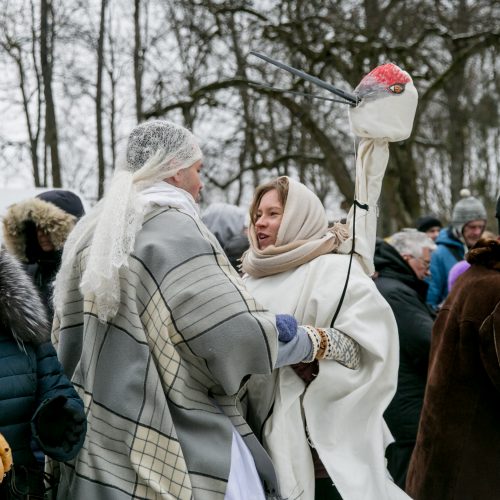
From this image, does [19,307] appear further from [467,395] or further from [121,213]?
[467,395]

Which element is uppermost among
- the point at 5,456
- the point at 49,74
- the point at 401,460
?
the point at 49,74

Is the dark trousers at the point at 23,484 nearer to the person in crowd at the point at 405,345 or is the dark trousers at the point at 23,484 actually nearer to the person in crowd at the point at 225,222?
the person in crowd at the point at 405,345

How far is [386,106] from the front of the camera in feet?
8.90

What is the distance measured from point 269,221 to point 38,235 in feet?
4.83

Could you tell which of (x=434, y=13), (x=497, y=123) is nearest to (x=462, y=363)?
(x=434, y=13)

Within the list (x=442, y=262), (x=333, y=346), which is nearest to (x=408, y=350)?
(x=333, y=346)

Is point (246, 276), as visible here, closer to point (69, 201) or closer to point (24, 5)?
point (69, 201)

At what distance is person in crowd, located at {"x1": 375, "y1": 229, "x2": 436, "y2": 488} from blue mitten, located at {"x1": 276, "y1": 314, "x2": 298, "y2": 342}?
1.65 meters

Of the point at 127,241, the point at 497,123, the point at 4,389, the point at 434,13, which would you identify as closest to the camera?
the point at 4,389

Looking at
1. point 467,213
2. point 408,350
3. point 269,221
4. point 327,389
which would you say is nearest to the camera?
point 327,389

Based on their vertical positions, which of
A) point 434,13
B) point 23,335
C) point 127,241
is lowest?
point 23,335

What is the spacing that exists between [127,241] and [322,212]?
35.2 inches

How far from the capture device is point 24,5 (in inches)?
431

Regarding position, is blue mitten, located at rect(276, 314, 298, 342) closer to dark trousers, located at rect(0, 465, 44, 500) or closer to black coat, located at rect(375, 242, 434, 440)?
dark trousers, located at rect(0, 465, 44, 500)
